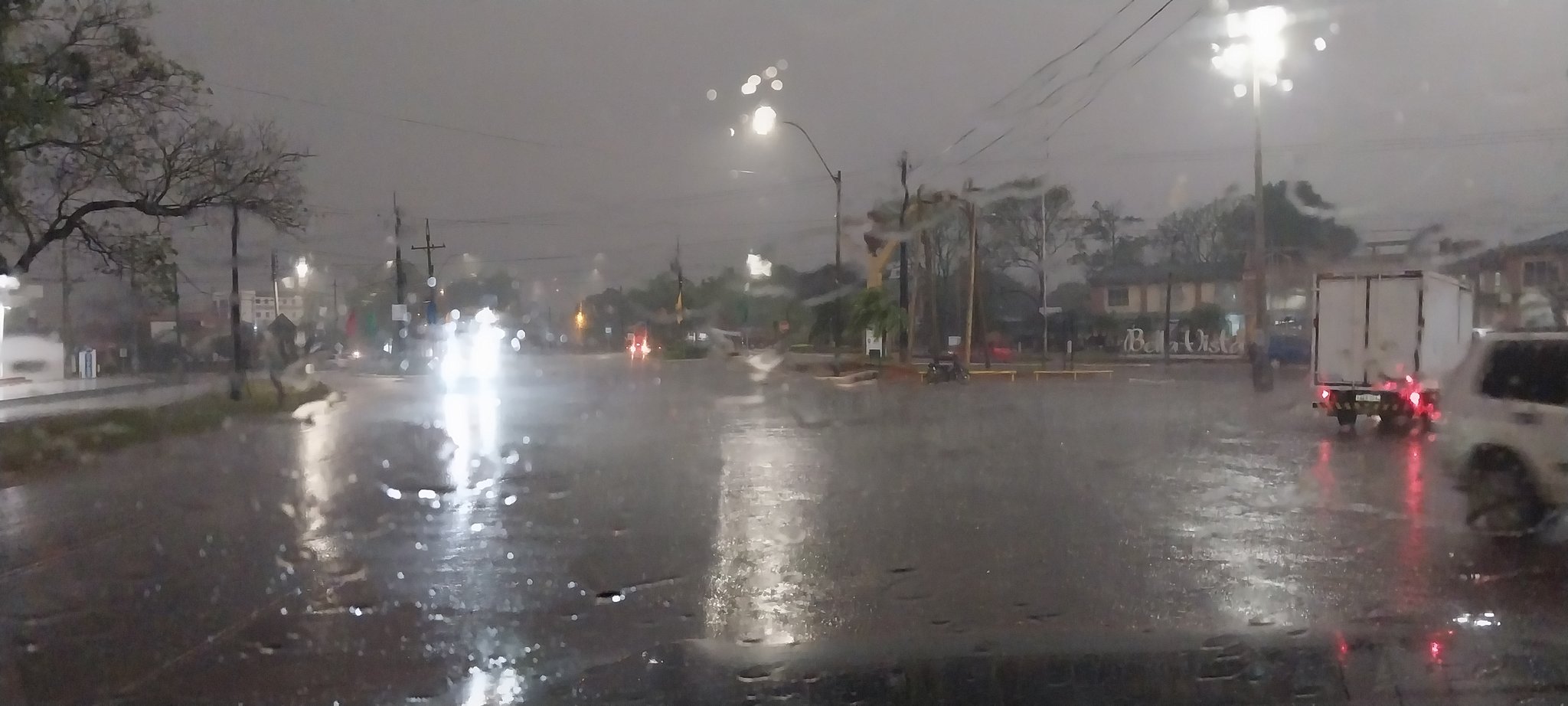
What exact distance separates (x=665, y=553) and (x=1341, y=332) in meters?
16.0

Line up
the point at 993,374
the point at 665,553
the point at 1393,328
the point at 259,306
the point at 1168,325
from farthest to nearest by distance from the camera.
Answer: the point at 259,306, the point at 1168,325, the point at 993,374, the point at 1393,328, the point at 665,553

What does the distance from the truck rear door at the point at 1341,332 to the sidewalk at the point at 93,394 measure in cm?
2406

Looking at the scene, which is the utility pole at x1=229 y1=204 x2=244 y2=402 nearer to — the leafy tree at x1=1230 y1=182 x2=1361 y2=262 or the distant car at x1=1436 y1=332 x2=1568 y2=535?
the distant car at x1=1436 y1=332 x2=1568 y2=535

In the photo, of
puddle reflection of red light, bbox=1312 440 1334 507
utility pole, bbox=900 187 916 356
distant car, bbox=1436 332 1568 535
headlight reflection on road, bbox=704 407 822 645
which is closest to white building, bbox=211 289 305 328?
utility pole, bbox=900 187 916 356

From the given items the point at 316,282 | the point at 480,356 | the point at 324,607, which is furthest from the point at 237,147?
→ the point at 316,282

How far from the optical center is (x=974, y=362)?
55281 millimetres

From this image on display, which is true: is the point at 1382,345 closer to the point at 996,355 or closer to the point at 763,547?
the point at 763,547

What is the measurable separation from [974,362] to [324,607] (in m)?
48.7

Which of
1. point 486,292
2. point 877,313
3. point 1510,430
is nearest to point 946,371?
point 877,313

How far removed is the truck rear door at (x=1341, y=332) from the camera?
21094mm

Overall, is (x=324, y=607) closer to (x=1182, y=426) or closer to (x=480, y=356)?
(x=1182, y=426)

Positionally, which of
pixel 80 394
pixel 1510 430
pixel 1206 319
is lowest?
pixel 80 394

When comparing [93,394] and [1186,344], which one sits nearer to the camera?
[93,394]

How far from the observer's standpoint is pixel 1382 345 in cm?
2084
